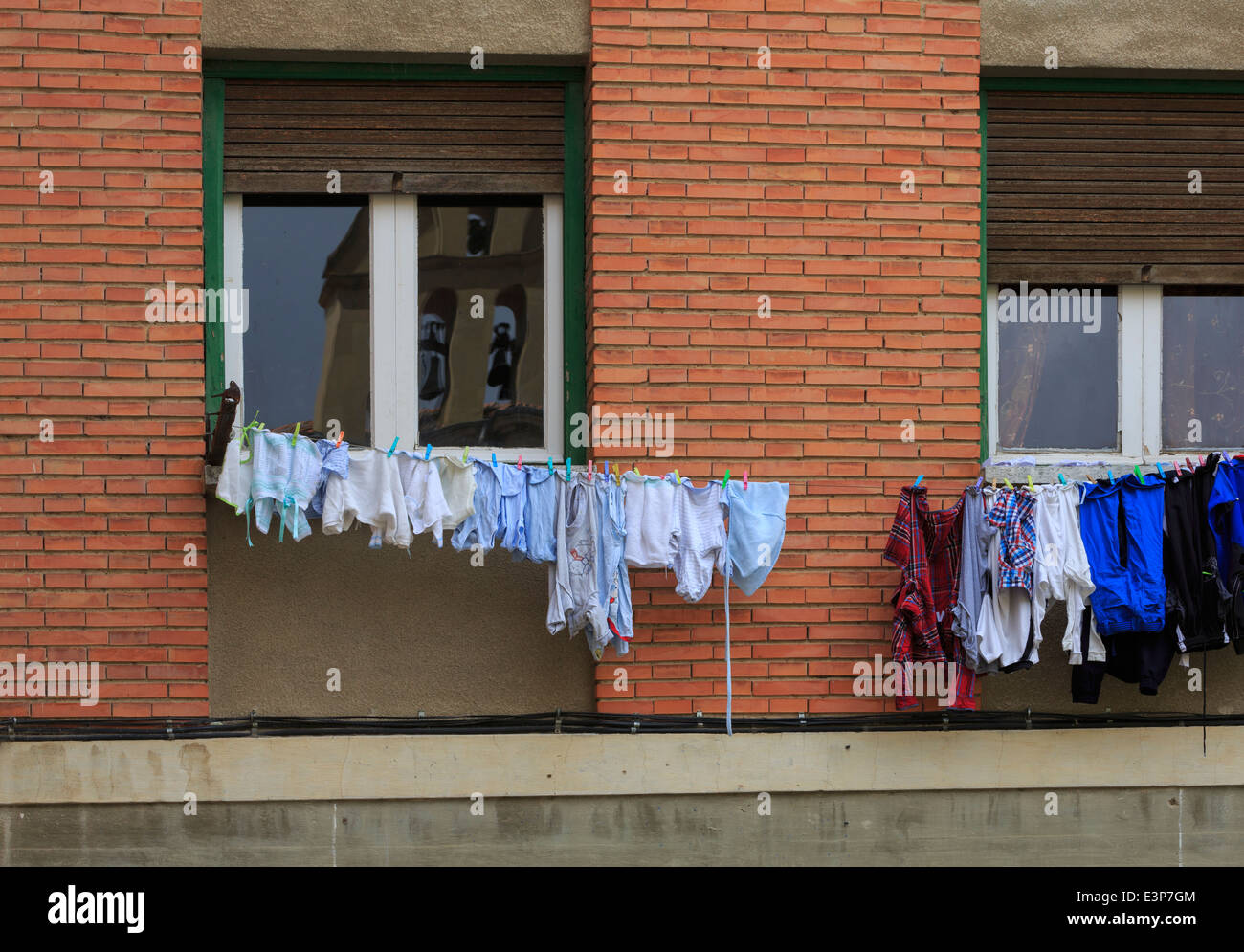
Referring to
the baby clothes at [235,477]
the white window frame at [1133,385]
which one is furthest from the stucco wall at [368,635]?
the white window frame at [1133,385]

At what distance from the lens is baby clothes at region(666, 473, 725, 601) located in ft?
22.1

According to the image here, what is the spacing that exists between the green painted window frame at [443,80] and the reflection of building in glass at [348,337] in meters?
0.54

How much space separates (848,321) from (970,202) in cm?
92

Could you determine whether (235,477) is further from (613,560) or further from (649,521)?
(649,521)

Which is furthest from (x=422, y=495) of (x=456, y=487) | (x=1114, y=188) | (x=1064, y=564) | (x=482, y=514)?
(x=1114, y=188)

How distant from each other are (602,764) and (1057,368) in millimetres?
3322

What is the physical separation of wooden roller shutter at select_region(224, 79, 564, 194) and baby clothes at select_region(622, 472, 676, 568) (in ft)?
5.83

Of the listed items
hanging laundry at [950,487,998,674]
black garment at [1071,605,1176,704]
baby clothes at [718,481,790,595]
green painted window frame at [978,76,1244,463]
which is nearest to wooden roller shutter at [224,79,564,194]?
baby clothes at [718,481,790,595]

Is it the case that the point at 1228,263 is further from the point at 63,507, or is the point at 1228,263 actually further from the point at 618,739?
the point at 63,507

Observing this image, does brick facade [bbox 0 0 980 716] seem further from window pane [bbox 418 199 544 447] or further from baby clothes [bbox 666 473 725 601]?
window pane [bbox 418 199 544 447]

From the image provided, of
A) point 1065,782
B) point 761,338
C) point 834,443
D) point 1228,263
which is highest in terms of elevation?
point 1228,263

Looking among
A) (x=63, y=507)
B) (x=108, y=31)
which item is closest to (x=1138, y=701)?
(x=63, y=507)

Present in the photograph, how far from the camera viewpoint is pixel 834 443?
23.4 feet

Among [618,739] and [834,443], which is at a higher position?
[834,443]
